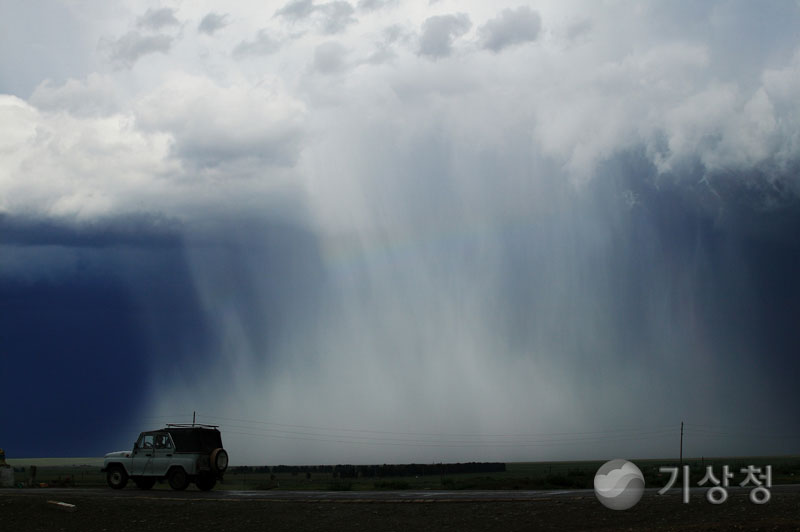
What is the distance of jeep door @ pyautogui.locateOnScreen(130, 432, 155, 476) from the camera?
43.3m

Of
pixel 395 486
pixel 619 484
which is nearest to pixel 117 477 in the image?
pixel 395 486

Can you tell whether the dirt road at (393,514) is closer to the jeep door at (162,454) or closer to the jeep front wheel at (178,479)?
the jeep front wheel at (178,479)

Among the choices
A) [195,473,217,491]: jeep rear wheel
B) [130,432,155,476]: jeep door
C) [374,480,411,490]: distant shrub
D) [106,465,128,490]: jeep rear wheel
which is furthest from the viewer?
[374,480,411,490]: distant shrub

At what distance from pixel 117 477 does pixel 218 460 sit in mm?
6318

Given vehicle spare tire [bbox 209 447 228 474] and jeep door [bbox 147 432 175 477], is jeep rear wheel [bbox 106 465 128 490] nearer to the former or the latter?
jeep door [bbox 147 432 175 477]

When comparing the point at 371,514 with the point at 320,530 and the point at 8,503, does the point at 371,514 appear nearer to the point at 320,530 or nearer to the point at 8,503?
the point at 320,530

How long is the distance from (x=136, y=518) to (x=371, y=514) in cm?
943

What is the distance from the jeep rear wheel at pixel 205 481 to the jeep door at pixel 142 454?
3.10 m

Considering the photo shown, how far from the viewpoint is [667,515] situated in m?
24.9

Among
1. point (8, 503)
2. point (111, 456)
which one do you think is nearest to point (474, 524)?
point (8, 503)

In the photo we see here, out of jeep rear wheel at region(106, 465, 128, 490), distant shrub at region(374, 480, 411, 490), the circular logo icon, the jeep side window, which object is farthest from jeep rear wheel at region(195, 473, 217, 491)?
the circular logo icon

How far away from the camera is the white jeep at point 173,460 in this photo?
42.3m

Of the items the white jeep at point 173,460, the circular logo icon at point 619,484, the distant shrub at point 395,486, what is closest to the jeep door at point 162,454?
the white jeep at point 173,460

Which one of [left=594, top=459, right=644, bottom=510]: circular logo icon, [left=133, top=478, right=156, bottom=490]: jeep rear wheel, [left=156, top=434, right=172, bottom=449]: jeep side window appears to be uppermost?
[left=156, top=434, right=172, bottom=449]: jeep side window
